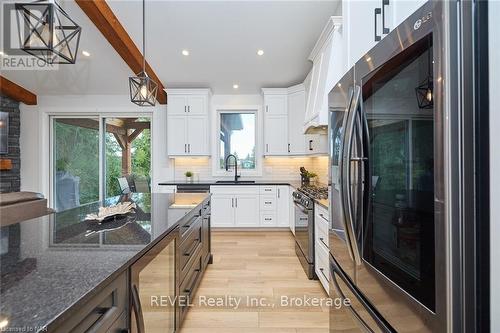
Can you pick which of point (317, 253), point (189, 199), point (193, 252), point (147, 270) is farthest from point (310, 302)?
point (147, 270)

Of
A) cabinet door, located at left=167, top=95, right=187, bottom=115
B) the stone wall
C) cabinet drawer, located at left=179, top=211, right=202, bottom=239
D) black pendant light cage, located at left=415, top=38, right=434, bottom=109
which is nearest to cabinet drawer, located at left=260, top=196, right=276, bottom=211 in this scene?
cabinet door, located at left=167, top=95, right=187, bottom=115

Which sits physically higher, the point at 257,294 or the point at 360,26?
the point at 360,26

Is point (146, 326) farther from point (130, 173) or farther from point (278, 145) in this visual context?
point (130, 173)

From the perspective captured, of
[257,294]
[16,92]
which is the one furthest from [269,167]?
[16,92]

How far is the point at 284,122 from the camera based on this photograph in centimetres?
475

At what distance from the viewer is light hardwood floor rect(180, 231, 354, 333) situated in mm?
1933

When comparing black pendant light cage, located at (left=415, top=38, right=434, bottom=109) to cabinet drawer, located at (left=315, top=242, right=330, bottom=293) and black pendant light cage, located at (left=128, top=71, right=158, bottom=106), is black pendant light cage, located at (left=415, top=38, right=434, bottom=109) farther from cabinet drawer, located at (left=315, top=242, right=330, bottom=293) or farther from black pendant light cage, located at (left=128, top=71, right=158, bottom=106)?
black pendant light cage, located at (left=128, top=71, right=158, bottom=106)

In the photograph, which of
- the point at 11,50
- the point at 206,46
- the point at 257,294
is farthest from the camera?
the point at 11,50

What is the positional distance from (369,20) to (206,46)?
10.3ft

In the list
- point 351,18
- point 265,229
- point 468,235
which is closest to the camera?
point 468,235

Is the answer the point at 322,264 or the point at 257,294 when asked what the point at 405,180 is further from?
the point at 257,294

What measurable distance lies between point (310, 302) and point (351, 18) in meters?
2.25

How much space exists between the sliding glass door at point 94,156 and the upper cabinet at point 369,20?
459 centimetres

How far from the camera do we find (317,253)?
2.57 m
